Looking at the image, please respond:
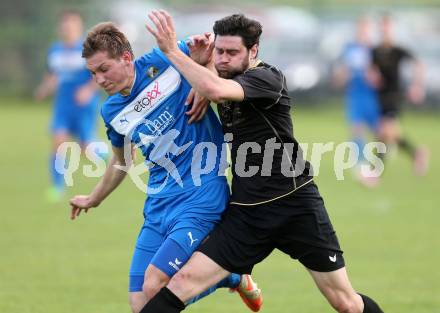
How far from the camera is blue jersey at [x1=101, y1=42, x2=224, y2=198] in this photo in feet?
19.5

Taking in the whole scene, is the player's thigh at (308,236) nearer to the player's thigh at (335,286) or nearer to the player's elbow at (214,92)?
the player's thigh at (335,286)

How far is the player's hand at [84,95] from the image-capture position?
523 inches

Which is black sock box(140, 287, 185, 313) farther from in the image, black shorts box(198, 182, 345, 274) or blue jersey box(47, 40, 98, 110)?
blue jersey box(47, 40, 98, 110)

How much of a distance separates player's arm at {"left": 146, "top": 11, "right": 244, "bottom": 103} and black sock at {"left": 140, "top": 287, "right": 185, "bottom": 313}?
116cm

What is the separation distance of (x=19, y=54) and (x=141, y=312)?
25928mm

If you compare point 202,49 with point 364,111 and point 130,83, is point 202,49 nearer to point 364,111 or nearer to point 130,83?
point 130,83

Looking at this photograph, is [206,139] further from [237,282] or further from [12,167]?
[12,167]

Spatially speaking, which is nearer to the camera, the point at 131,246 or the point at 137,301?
the point at 137,301

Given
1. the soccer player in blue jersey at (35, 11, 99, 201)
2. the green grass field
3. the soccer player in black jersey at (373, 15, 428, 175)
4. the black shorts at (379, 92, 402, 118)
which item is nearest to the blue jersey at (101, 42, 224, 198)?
the green grass field

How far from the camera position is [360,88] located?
53.6 ft

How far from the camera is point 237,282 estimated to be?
641 centimetres

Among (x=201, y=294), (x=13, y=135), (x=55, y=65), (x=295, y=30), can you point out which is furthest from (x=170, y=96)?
(x=295, y=30)

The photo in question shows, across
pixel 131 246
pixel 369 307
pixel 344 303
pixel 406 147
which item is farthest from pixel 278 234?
pixel 406 147

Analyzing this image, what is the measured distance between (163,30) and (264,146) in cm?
97
